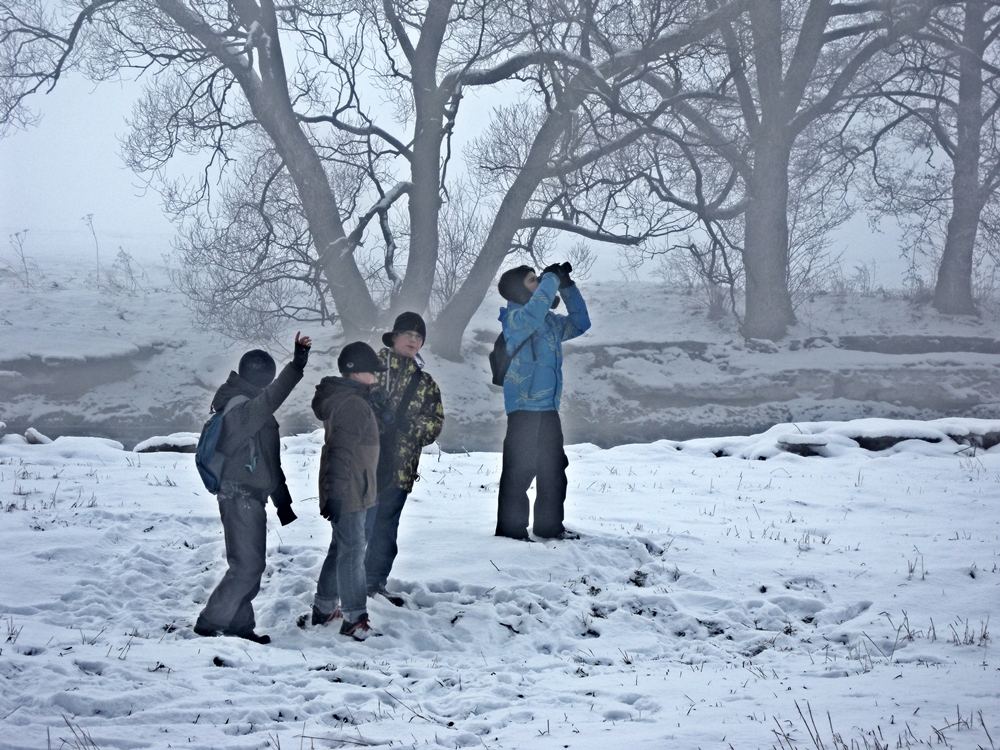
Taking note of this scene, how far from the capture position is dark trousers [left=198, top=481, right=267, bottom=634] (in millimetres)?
4539

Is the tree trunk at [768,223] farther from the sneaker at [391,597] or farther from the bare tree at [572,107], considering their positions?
the sneaker at [391,597]

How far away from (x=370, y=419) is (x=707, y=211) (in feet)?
43.5

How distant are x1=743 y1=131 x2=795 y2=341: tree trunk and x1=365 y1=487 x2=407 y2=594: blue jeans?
16790 mm

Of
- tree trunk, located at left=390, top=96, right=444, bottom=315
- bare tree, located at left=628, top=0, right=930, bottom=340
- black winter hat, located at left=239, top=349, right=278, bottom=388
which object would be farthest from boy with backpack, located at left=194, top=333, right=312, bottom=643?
bare tree, located at left=628, top=0, right=930, bottom=340

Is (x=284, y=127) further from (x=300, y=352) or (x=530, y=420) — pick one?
(x=300, y=352)

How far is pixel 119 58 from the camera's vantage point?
1572cm

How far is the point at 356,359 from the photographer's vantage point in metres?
4.75

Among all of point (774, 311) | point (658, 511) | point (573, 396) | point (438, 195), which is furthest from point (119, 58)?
point (774, 311)

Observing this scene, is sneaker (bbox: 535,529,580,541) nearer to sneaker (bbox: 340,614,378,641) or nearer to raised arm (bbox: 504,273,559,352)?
raised arm (bbox: 504,273,559,352)

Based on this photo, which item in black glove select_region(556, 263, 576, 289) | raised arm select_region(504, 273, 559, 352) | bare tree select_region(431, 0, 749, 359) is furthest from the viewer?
bare tree select_region(431, 0, 749, 359)

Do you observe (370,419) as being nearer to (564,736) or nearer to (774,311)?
(564,736)

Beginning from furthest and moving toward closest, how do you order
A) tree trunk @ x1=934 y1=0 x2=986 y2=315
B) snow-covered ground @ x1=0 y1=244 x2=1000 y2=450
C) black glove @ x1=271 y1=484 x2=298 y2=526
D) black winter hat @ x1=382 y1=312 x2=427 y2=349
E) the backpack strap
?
tree trunk @ x1=934 y1=0 x2=986 y2=315
snow-covered ground @ x1=0 y1=244 x2=1000 y2=450
black winter hat @ x1=382 y1=312 x2=427 y2=349
black glove @ x1=271 y1=484 x2=298 y2=526
the backpack strap

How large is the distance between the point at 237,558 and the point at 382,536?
96cm

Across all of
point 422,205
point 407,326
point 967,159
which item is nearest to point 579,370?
point 422,205
